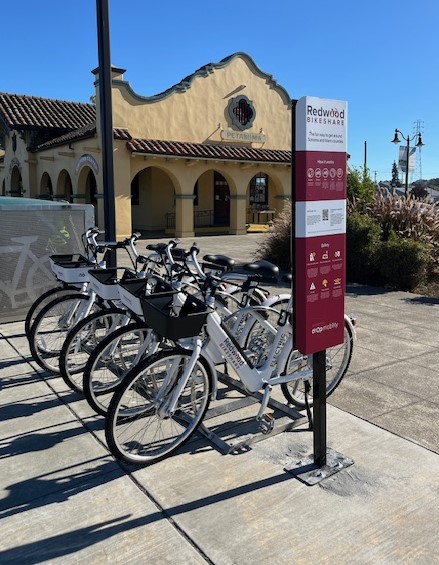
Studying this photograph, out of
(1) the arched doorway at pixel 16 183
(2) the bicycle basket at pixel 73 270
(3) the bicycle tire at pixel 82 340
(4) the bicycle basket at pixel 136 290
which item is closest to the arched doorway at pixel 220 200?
(1) the arched doorway at pixel 16 183

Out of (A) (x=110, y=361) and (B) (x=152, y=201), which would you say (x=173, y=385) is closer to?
(A) (x=110, y=361)

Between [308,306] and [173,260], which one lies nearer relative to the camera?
[308,306]

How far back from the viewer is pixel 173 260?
434 centimetres

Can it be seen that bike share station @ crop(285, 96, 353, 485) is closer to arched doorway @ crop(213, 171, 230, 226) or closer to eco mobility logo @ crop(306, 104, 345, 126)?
eco mobility logo @ crop(306, 104, 345, 126)

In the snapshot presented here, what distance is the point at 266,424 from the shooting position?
11.9 feet

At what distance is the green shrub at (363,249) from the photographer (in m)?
9.77

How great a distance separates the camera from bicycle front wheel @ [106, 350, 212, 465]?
3.06 m

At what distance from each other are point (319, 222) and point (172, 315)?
39.8 inches

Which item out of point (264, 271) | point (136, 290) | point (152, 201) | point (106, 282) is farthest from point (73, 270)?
point (152, 201)

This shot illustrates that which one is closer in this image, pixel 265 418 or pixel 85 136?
pixel 265 418

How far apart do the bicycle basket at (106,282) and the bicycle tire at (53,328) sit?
0.47 meters

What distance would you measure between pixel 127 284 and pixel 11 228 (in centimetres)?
324

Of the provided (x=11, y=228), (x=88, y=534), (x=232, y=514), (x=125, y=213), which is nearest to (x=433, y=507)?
(x=232, y=514)

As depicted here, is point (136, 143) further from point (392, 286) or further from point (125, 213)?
point (392, 286)
